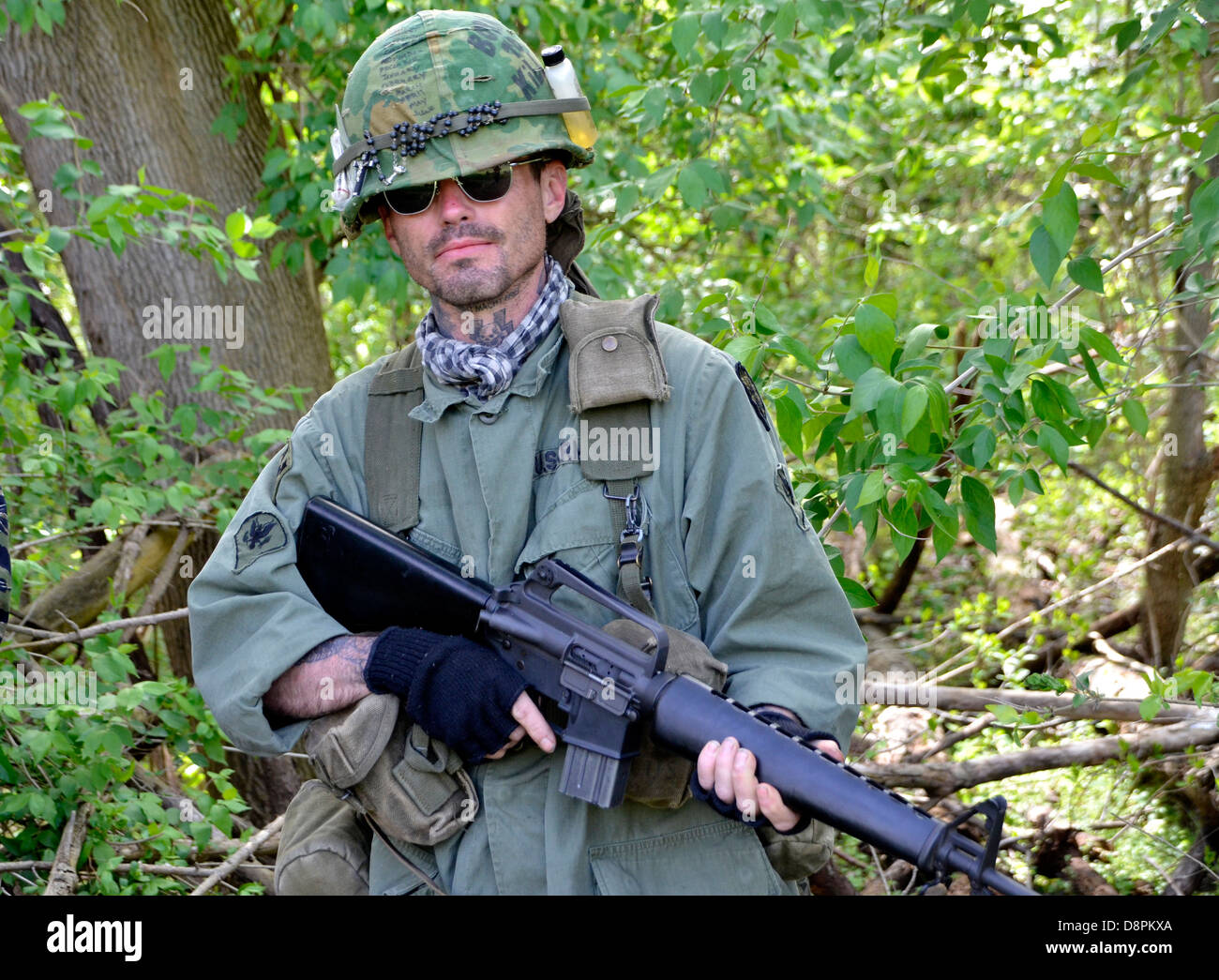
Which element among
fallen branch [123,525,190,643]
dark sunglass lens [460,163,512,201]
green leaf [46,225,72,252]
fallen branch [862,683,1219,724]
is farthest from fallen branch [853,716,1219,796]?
green leaf [46,225,72,252]

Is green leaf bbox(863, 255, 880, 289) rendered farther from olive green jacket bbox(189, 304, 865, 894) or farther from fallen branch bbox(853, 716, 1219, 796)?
fallen branch bbox(853, 716, 1219, 796)

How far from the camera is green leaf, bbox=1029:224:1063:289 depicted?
2.94 m

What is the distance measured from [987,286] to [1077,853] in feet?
6.81

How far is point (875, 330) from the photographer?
3000mm

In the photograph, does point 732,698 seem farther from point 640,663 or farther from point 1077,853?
point 1077,853

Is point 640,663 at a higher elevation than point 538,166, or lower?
lower

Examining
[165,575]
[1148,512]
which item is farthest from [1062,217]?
[165,575]

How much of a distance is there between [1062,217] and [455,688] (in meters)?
1.87

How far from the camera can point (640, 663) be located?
214cm

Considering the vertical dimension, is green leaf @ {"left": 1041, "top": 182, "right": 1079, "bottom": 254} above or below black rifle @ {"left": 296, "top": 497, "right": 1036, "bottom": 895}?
above

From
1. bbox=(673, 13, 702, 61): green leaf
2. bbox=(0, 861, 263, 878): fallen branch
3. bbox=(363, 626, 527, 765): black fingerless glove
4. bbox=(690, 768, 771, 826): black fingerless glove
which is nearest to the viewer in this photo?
bbox=(690, 768, 771, 826): black fingerless glove

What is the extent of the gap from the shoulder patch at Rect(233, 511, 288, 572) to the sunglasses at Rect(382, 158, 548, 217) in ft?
2.30

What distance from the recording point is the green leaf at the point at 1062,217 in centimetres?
291
